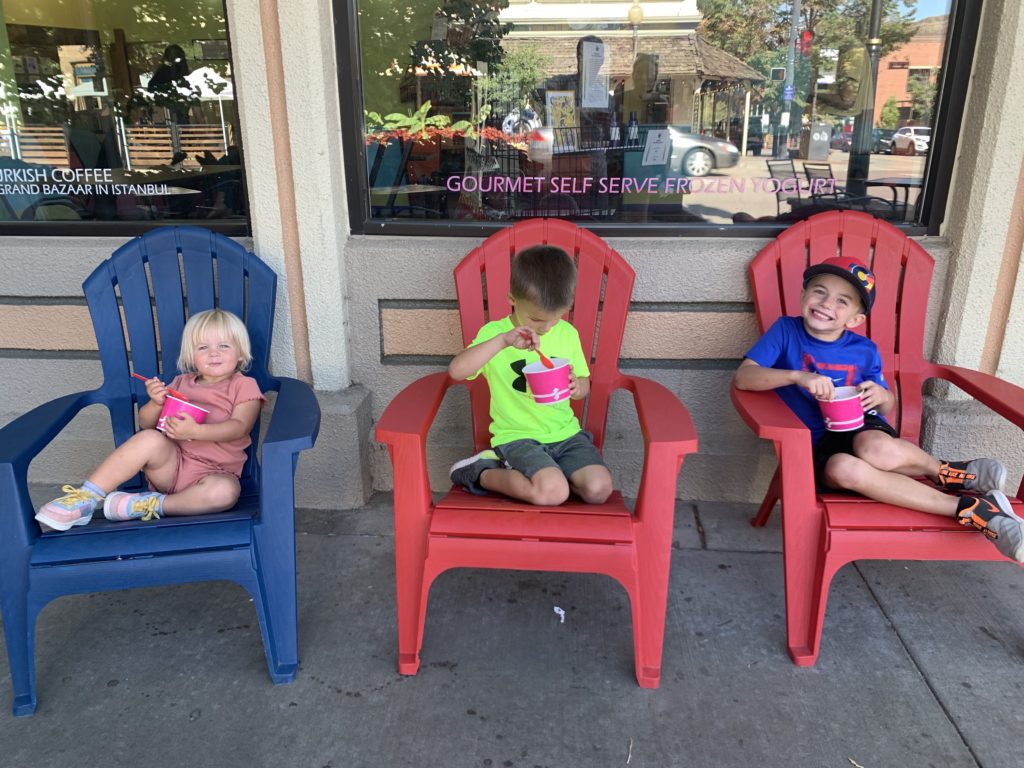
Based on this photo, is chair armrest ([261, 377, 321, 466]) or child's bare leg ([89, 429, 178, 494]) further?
child's bare leg ([89, 429, 178, 494])

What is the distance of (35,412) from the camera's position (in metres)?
2.13

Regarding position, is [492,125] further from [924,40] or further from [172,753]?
[172,753]

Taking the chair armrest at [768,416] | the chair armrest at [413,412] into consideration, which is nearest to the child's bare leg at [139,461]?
the chair armrest at [413,412]

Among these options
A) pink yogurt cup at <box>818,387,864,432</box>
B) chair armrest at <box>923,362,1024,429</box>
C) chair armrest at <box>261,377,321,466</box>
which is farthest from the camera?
chair armrest at <box>923,362,1024,429</box>

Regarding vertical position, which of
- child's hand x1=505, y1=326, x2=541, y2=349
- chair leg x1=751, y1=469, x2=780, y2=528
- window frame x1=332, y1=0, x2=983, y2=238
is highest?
window frame x1=332, y1=0, x2=983, y2=238

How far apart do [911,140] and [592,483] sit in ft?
5.97

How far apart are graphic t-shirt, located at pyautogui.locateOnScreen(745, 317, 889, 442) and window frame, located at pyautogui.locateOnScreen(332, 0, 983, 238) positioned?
0.57 metres

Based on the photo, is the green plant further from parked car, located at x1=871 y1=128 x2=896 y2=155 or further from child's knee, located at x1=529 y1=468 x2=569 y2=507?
child's knee, located at x1=529 y1=468 x2=569 y2=507

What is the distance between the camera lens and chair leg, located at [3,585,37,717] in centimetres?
183

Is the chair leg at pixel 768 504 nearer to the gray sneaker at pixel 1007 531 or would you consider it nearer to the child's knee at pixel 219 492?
the gray sneaker at pixel 1007 531

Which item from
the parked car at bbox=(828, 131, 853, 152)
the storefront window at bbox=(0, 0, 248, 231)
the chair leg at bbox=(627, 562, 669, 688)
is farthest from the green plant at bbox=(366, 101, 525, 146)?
the chair leg at bbox=(627, 562, 669, 688)

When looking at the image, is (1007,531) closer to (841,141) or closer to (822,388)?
(822,388)

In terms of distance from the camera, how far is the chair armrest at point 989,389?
207 cm

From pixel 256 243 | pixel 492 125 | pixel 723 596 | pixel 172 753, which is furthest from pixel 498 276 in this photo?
pixel 172 753
